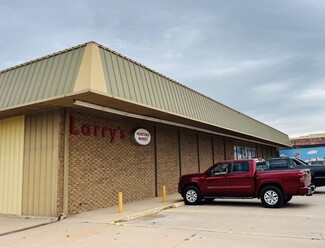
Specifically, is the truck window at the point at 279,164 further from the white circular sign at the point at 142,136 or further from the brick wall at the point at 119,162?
the white circular sign at the point at 142,136

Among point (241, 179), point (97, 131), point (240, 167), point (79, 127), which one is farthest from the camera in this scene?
point (97, 131)

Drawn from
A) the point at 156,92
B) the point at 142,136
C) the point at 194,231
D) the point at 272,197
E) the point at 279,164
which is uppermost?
the point at 156,92

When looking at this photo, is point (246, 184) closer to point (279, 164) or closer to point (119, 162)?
point (279, 164)

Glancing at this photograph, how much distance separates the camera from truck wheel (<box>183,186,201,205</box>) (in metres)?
14.4

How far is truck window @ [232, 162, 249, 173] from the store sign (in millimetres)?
5079

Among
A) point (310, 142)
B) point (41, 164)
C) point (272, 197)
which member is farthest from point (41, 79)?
point (310, 142)

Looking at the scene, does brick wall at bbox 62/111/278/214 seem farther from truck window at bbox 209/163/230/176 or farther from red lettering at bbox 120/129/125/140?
truck window at bbox 209/163/230/176

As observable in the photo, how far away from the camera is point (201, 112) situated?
1795 cm

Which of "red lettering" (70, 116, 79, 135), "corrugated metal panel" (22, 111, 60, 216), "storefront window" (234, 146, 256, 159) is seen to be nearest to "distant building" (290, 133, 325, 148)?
"storefront window" (234, 146, 256, 159)

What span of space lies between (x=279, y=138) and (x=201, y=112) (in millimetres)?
23265

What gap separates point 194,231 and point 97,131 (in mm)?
6536

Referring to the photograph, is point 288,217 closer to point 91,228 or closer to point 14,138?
point 91,228

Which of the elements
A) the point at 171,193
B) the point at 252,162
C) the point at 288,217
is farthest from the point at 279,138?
the point at 288,217

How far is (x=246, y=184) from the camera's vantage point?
1316 cm
